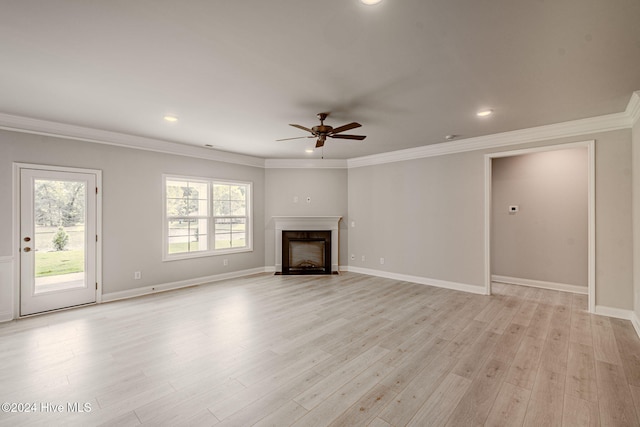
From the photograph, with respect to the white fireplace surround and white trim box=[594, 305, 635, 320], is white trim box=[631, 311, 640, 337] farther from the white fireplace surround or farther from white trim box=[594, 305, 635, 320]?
the white fireplace surround

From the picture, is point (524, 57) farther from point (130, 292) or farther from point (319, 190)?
point (130, 292)

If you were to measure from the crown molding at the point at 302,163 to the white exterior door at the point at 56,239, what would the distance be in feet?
10.9

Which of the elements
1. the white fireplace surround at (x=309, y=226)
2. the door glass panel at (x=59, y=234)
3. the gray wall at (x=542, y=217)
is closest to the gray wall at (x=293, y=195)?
the white fireplace surround at (x=309, y=226)

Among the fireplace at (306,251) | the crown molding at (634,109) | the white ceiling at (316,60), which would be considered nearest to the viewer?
the white ceiling at (316,60)

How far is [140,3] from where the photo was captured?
1649 millimetres

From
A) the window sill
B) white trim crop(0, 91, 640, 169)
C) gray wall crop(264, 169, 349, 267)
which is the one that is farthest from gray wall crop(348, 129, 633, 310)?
the window sill

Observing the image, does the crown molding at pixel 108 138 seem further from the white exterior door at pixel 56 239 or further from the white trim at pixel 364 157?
the white exterior door at pixel 56 239

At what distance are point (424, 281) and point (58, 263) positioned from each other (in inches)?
242

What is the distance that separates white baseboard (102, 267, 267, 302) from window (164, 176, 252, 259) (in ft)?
1.64

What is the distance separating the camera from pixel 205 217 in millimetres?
5594

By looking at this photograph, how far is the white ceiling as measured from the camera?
174 cm

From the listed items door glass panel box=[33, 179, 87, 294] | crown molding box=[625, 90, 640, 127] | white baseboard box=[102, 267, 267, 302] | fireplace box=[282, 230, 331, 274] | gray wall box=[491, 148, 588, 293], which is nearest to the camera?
crown molding box=[625, 90, 640, 127]

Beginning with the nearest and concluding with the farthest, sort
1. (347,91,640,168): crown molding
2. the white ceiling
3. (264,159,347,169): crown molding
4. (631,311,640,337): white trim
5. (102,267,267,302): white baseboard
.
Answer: the white ceiling
(631,311,640,337): white trim
(347,91,640,168): crown molding
(102,267,267,302): white baseboard
(264,159,347,169): crown molding

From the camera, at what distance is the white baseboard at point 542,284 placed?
15.6 feet
